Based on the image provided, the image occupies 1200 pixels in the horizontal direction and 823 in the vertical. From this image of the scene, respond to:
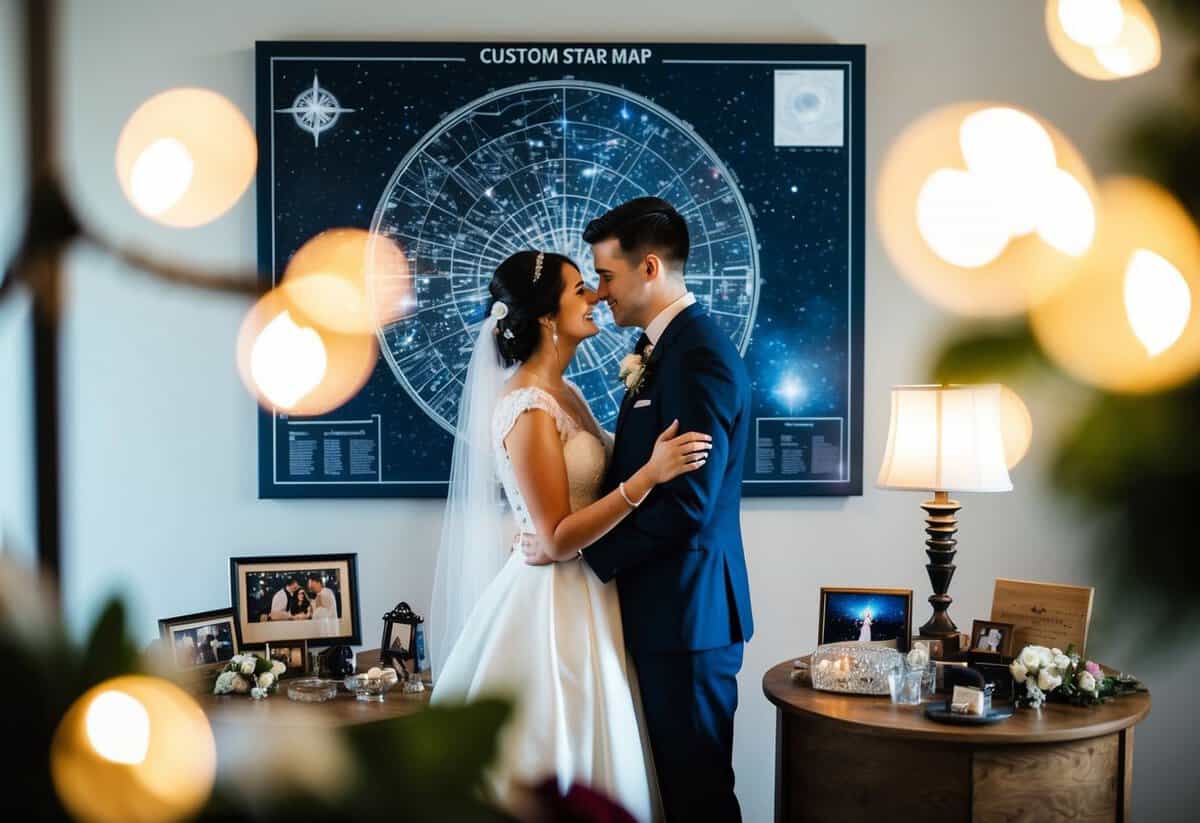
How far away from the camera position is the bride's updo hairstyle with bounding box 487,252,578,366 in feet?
9.45

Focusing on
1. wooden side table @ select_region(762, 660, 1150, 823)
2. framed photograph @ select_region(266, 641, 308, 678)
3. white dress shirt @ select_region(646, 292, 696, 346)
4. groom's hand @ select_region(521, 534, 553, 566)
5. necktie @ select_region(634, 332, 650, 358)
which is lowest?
wooden side table @ select_region(762, 660, 1150, 823)

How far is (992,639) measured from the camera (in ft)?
8.63

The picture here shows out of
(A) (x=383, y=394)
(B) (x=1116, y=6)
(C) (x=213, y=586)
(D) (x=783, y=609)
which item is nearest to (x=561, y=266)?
(A) (x=383, y=394)

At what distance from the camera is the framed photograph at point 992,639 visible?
2604 mm

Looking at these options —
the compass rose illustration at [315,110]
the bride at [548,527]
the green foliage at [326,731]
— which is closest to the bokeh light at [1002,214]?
the green foliage at [326,731]

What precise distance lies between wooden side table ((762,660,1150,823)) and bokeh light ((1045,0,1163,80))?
2157mm

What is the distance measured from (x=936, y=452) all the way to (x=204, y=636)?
6.06 ft

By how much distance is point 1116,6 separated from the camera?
0.99 ft

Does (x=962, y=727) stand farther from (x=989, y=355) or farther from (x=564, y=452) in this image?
(x=989, y=355)

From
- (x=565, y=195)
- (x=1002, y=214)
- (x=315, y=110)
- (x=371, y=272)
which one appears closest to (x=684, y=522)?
(x=565, y=195)

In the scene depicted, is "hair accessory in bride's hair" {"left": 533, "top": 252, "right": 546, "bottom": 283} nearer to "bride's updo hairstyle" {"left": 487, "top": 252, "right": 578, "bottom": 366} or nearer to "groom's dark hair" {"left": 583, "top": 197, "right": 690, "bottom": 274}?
"bride's updo hairstyle" {"left": 487, "top": 252, "right": 578, "bottom": 366}

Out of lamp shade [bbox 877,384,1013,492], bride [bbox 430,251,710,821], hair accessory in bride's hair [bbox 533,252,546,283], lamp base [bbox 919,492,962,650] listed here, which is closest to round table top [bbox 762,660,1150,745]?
lamp base [bbox 919,492,962,650]

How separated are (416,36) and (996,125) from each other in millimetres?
3379

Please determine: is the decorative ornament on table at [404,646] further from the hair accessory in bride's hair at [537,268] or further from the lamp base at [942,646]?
the lamp base at [942,646]
